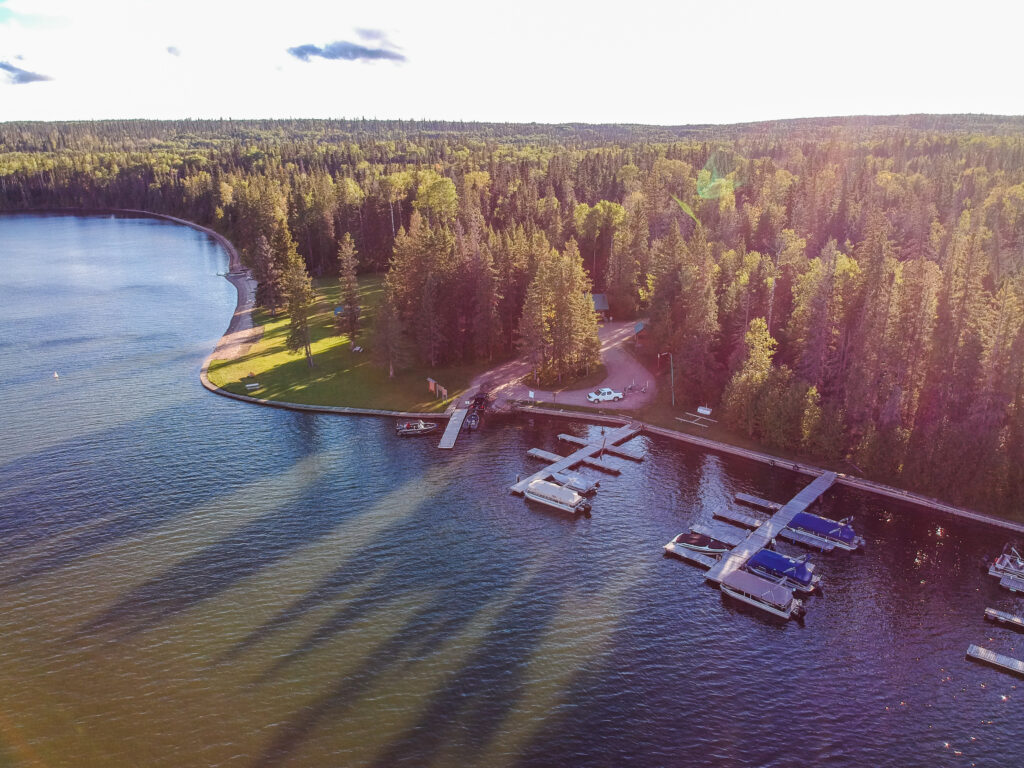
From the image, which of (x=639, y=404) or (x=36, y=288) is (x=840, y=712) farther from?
(x=36, y=288)

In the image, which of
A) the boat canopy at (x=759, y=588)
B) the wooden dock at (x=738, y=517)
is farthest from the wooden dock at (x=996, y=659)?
the wooden dock at (x=738, y=517)

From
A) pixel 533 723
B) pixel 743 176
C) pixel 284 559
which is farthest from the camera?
pixel 743 176

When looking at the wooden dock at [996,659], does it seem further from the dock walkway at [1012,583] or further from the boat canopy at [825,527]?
the boat canopy at [825,527]

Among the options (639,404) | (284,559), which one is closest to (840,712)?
(284,559)

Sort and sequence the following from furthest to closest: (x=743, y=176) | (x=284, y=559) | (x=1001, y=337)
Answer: (x=743, y=176) < (x=1001, y=337) < (x=284, y=559)

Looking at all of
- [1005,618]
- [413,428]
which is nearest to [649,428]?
[413,428]

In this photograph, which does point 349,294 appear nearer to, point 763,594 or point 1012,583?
point 763,594

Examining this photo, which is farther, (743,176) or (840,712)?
(743,176)
